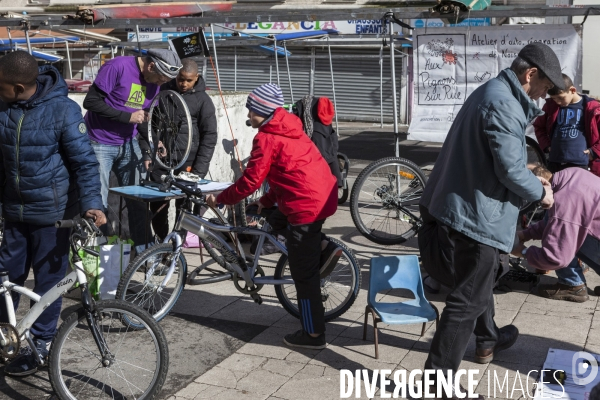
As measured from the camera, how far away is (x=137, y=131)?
6730 mm

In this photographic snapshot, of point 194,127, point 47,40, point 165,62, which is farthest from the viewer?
point 47,40

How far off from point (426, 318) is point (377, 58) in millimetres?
18226

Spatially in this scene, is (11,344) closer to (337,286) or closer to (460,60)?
(337,286)

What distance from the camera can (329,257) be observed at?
515 centimetres

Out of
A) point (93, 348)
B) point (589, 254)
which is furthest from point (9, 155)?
point (589, 254)

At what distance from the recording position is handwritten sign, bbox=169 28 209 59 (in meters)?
7.92

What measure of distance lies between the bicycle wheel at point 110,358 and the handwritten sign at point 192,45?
3.99 metres

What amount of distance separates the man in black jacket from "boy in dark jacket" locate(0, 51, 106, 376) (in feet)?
7.08

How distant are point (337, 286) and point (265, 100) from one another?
1.52 m

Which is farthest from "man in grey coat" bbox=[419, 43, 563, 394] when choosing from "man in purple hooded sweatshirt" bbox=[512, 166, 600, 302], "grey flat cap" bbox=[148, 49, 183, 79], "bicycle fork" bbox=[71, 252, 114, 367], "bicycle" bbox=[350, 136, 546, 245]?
"bicycle" bbox=[350, 136, 546, 245]

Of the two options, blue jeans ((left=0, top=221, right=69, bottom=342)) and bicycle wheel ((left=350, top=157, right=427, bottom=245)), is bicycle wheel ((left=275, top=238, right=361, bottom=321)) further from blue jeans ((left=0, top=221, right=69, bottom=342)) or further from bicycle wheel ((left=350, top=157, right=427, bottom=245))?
bicycle wheel ((left=350, top=157, right=427, bottom=245))

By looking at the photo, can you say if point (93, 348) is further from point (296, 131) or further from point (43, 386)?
point (296, 131)

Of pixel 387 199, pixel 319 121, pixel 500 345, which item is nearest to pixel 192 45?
pixel 319 121

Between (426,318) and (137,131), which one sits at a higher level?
(137,131)
